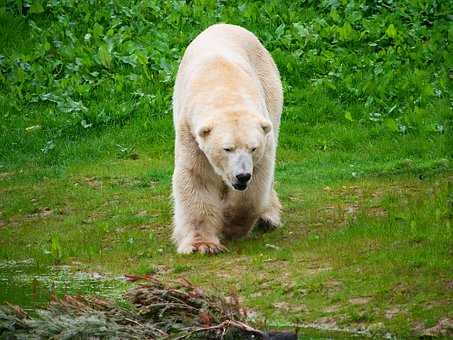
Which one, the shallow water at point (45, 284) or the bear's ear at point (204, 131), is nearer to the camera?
the shallow water at point (45, 284)

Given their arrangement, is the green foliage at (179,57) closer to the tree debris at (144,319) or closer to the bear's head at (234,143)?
the bear's head at (234,143)

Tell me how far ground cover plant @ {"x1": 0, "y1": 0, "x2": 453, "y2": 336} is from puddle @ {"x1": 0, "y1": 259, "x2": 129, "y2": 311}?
1.3 inches

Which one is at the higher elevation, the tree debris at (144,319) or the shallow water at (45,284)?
the tree debris at (144,319)

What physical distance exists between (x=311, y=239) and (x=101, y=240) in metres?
2.42

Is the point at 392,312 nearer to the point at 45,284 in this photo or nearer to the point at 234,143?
the point at 234,143

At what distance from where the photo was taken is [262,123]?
1102 centimetres

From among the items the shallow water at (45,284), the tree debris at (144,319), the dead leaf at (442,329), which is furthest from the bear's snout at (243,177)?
Result: the dead leaf at (442,329)

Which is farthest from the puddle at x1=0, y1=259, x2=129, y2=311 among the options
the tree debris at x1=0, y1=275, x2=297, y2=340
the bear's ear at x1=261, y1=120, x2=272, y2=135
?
the bear's ear at x1=261, y1=120, x2=272, y2=135

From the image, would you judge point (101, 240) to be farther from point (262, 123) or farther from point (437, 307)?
point (437, 307)

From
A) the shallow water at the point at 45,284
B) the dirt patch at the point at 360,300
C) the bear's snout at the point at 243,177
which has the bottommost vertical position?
the shallow water at the point at 45,284

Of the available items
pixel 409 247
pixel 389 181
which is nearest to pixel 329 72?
pixel 389 181

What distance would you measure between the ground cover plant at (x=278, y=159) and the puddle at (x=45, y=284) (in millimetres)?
33

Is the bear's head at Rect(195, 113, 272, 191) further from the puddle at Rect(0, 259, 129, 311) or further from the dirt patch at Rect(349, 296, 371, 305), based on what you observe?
the dirt patch at Rect(349, 296, 371, 305)

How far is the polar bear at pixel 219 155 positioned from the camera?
10898 mm
